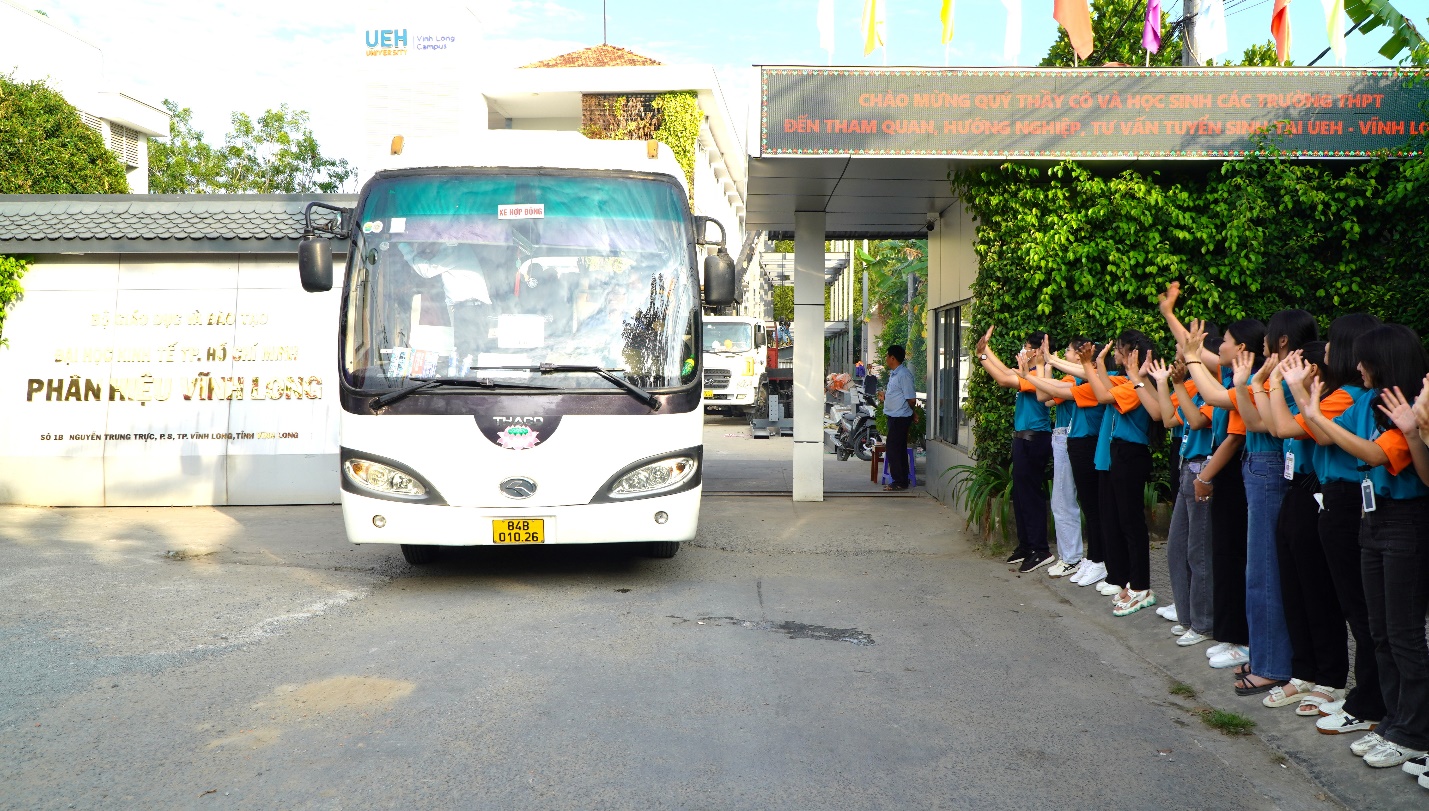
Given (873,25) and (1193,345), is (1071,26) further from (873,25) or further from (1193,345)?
(1193,345)

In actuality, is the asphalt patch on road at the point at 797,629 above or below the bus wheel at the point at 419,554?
below

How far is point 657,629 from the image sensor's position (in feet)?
23.9

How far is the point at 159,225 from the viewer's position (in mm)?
13031

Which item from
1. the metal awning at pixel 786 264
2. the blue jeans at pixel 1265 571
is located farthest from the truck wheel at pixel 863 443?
the metal awning at pixel 786 264

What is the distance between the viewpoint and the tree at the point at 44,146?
2689cm

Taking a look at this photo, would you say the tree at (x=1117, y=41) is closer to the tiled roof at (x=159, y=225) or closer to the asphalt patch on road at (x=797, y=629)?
the tiled roof at (x=159, y=225)

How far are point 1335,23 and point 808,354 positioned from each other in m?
6.48

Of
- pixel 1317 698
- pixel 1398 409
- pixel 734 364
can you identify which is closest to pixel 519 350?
pixel 1317 698

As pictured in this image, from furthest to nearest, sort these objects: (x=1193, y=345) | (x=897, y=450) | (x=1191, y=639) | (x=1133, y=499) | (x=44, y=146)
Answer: (x=44, y=146)
(x=897, y=450)
(x=1133, y=499)
(x=1191, y=639)
(x=1193, y=345)

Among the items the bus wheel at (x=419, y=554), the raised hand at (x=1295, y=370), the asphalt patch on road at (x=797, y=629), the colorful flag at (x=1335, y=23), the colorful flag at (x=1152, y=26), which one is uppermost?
the colorful flag at (x=1152, y=26)

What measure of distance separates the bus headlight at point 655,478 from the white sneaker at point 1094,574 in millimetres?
3088

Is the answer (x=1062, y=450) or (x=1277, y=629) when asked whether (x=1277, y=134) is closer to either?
(x=1062, y=450)

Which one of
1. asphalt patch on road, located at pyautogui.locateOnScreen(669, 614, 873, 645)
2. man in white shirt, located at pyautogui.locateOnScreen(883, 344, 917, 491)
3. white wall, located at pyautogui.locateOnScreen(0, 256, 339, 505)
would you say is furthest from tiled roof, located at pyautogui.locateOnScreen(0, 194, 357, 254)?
asphalt patch on road, located at pyautogui.locateOnScreen(669, 614, 873, 645)

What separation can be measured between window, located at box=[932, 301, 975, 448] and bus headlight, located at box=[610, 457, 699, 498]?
454 cm
